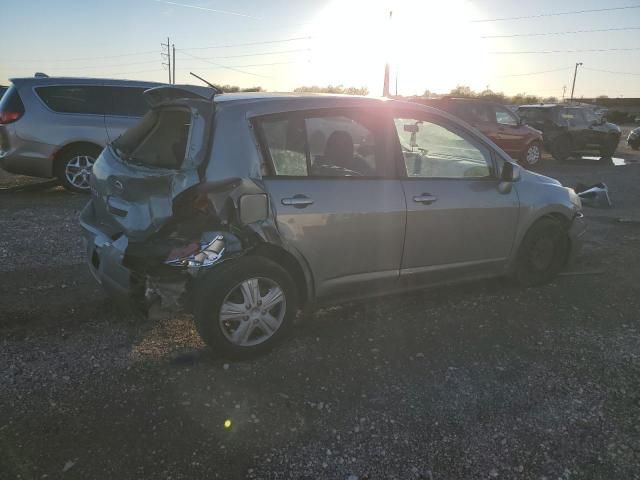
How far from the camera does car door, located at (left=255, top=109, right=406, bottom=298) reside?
125 inches

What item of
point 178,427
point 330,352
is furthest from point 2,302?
point 330,352

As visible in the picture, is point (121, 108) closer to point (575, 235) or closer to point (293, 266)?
point (293, 266)

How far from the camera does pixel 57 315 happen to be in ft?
12.3

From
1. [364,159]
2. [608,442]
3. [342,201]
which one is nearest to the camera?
[608,442]

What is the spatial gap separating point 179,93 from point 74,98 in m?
5.45

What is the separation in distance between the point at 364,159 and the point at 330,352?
4.52ft

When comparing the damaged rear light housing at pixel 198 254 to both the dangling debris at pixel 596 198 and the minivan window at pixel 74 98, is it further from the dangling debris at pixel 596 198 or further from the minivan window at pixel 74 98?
the dangling debris at pixel 596 198

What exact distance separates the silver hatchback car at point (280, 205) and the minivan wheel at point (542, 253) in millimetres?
530

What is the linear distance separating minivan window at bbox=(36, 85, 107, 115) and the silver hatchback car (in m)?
4.77

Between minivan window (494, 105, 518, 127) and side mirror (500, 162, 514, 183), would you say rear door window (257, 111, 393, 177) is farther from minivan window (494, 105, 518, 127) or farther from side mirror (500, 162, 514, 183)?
minivan window (494, 105, 518, 127)

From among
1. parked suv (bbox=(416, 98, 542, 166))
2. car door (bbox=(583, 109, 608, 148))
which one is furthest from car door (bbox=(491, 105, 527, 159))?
car door (bbox=(583, 109, 608, 148))

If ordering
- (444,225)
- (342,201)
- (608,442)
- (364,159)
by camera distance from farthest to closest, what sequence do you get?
(444,225) → (364,159) → (342,201) → (608,442)

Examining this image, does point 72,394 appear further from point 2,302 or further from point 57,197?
point 57,197

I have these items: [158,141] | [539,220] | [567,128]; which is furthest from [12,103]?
[567,128]
